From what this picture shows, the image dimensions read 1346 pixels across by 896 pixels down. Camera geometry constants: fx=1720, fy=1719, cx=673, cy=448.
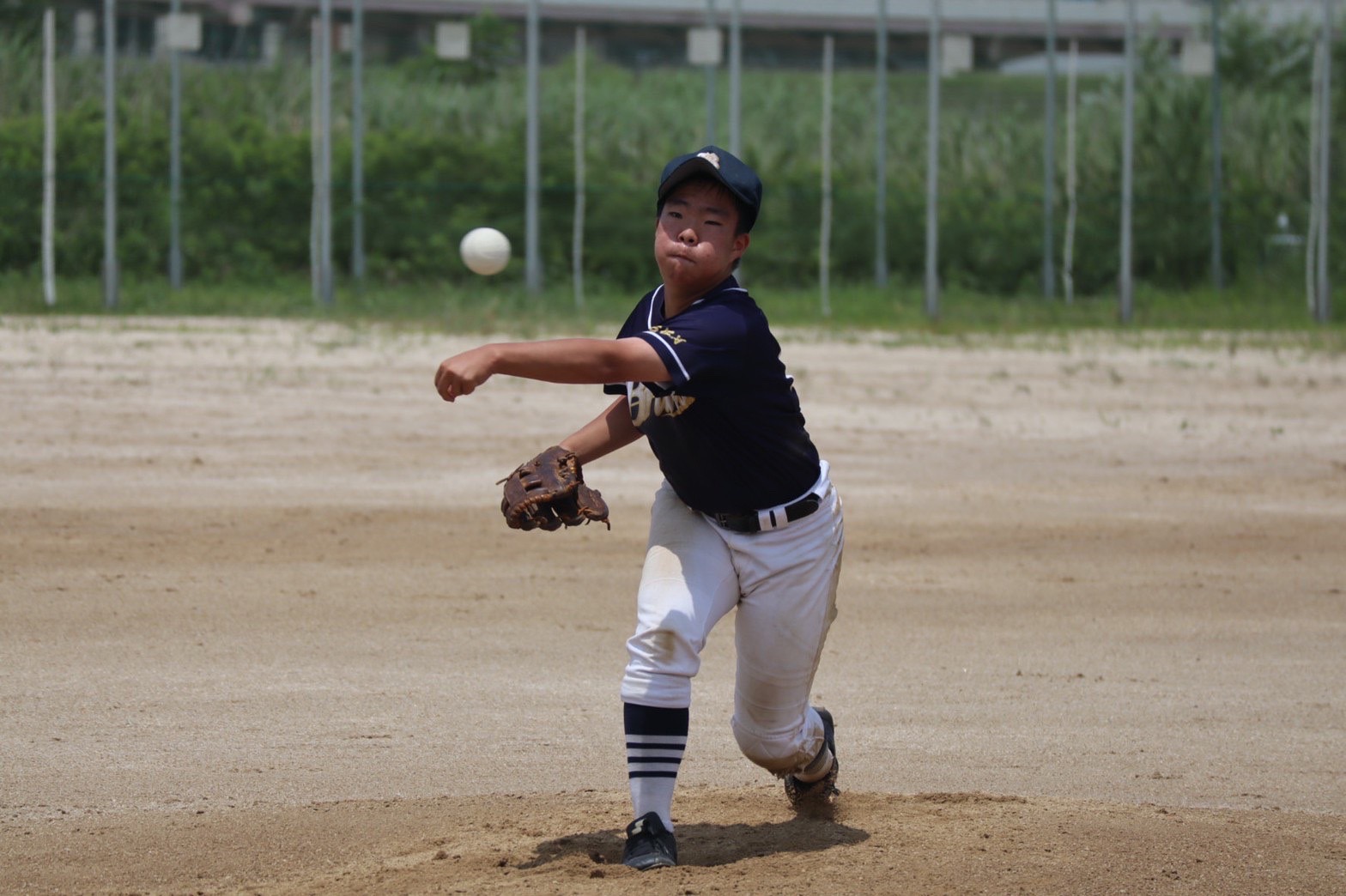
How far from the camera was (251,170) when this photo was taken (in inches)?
1128

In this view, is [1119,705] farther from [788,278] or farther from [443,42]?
[788,278]

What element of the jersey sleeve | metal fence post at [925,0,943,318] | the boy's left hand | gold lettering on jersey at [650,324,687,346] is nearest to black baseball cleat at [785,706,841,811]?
the jersey sleeve

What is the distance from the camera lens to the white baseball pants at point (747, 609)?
4039 millimetres

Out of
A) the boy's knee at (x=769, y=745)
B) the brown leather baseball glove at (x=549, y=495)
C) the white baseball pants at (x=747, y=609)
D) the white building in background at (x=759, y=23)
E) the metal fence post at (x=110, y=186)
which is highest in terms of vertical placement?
the white building in background at (x=759, y=23)

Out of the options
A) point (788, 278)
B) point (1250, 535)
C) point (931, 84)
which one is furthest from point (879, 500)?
point (788, 278)

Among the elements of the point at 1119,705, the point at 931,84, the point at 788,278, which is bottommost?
the point at 1119,705

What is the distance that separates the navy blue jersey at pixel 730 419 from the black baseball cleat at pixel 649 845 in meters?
0.77

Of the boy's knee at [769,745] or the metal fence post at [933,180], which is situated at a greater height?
the metal fence post at [933,180]

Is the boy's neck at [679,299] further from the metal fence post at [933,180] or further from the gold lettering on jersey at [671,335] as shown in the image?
the metal fence post at [933,180]

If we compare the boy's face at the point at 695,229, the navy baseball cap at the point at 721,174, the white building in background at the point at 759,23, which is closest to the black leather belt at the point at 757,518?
the boy's face at the point at 695,229

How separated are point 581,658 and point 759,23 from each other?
1784 inches

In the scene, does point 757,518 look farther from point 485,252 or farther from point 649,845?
point 485,252

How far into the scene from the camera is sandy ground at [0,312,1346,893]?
445 centimetres

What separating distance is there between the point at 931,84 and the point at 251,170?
1130cm
